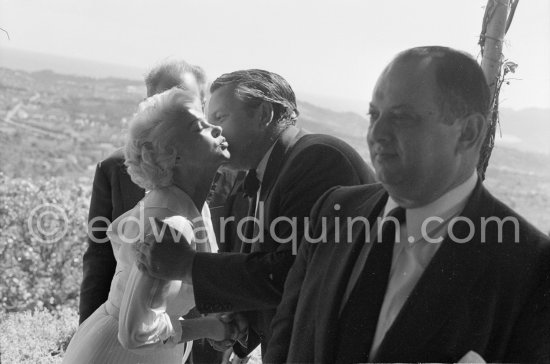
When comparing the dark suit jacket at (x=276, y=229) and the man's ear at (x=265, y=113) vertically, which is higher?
the man's ear at (x=265, y=113)

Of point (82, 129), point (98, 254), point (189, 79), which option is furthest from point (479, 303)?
point (82, 129)

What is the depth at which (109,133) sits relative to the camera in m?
8.98

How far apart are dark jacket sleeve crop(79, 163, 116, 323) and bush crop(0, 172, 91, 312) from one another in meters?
3.10

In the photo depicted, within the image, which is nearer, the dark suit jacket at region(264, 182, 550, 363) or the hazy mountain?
the dark suit jacket at region(264, 182, 550, 363)

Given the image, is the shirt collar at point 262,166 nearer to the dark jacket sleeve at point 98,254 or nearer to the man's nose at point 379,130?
the man's nose at point 379,130

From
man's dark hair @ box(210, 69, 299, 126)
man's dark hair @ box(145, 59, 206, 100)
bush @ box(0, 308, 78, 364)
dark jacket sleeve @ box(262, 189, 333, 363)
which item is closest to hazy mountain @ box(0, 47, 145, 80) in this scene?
bush @ box(0, 308, 78, 364)

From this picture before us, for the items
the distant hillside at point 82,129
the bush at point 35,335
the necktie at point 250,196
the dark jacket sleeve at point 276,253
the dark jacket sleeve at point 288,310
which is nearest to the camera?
the dark jacket sleeve at point 288,310

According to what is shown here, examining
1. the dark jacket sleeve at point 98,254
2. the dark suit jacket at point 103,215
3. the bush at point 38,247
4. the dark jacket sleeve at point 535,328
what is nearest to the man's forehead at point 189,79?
Result: the dark suit jacket at point 103,215

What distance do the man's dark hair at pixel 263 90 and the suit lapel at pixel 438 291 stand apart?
48.9 inches

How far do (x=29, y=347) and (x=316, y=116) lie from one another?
3901mm

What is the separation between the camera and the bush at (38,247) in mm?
6418

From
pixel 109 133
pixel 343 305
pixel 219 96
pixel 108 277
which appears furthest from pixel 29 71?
pixel 343 305

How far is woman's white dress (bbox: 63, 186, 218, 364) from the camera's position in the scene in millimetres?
2186

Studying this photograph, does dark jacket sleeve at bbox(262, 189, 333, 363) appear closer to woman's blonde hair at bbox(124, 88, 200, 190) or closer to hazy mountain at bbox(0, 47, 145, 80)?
woman's blonde hair at bbox(124, 88, 200, 190)
